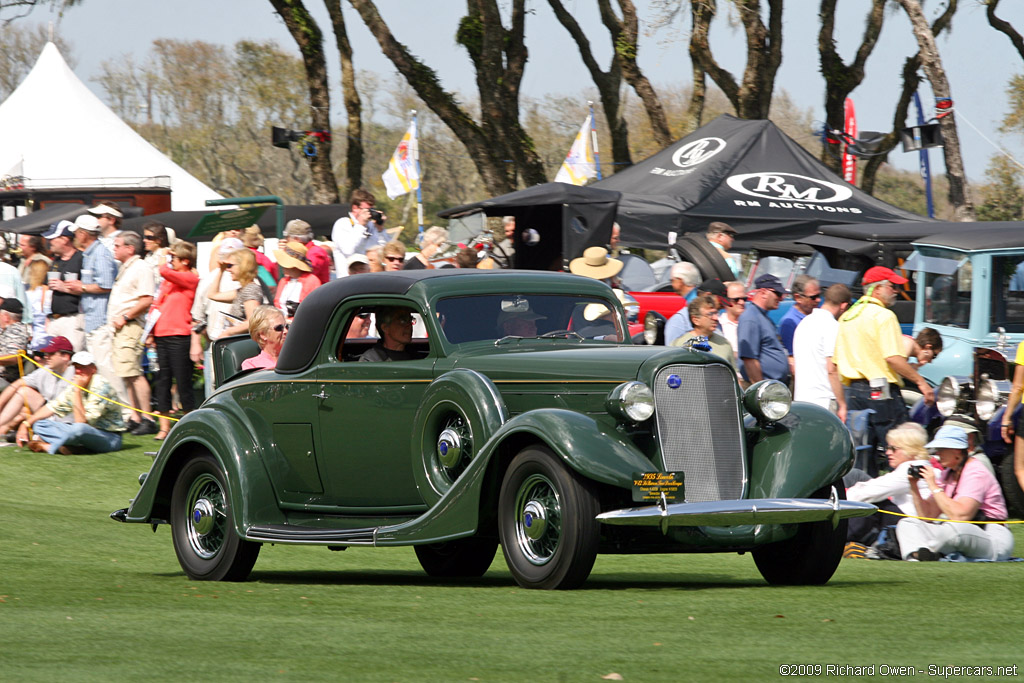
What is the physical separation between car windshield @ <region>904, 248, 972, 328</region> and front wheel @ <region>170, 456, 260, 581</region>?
812cm

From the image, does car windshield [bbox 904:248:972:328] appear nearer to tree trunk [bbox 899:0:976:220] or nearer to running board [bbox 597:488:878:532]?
running board [bbox 597:488:878:532]

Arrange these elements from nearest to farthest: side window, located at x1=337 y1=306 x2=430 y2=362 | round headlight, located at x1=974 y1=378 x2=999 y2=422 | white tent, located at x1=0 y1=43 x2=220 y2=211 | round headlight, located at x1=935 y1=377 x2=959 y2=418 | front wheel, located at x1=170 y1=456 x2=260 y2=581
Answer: side window, located at x1=337 y1=306 x2=430 y2=362 < front wheel, located at x1=170 y1=456 x2=260 y2=581 < round headlight, located at x1=974 y1=378 x2=999 y2=422 < round headlight, located at x1=935 y1=377 x2=959 y2=418 < white tent, located at x1=0 y1=43 x2=220 y2=211

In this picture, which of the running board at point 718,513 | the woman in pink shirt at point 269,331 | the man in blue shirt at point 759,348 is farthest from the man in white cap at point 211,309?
the running board at point 718,513

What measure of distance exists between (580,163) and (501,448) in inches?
914

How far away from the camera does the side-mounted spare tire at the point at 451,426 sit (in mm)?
6758

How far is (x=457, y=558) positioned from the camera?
8.41m

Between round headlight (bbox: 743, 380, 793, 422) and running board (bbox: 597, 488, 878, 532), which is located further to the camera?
round headlight (bbox: 743, 380, 793, 422)

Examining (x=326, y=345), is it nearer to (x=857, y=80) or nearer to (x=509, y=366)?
(x=509, y=366)

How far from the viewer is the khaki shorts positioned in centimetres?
1435

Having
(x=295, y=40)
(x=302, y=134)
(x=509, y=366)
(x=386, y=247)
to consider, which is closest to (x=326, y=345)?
(x=509, y=366)

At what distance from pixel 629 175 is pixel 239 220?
7.44m

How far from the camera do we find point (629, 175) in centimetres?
2017

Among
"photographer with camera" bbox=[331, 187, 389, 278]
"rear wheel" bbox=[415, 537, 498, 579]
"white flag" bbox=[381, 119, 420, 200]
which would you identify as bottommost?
"rear wheel" bbox=[415, 537, 498, 579]

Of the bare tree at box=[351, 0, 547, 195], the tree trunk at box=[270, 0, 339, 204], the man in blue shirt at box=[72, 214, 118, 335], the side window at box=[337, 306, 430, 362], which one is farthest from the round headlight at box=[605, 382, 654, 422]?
the tree trunk at box=[270, 0, 339, 204]
